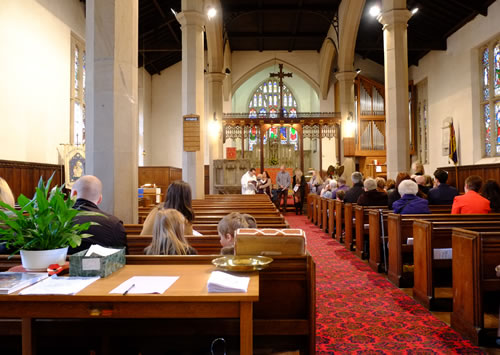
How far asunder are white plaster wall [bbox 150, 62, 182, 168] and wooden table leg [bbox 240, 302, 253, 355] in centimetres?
1664

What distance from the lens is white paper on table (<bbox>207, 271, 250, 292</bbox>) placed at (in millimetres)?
1438

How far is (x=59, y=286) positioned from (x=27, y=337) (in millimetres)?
234

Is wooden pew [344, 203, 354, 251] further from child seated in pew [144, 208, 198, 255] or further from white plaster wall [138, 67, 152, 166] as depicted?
white plaster wall [138, 67, 152, 166]

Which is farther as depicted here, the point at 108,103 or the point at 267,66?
the point at 267,66

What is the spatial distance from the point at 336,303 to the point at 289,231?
1709 mm

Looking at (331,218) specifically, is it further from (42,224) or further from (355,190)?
(42,224)

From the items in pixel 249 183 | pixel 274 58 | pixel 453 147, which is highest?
pixel 274 58

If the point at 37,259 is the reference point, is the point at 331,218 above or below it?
below

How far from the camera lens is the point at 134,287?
1.50m

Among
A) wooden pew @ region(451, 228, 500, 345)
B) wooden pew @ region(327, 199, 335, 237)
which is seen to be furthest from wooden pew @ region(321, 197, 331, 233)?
wooden pew @ region(451, 228, 500, 345)

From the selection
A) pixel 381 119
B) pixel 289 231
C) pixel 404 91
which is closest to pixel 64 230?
pixel 289 231

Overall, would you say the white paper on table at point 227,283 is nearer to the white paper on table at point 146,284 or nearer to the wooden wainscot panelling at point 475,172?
the white paper on table at point 146,284

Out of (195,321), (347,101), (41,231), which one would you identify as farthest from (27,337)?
(347,101)

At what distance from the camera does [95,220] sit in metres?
2.17
